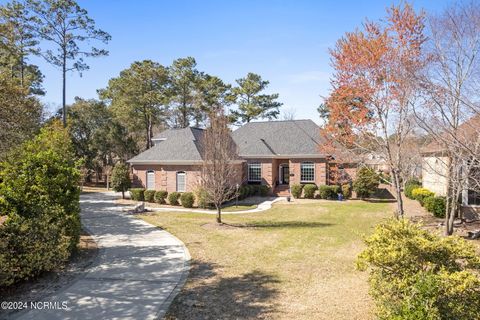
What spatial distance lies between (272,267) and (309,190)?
17956 mm

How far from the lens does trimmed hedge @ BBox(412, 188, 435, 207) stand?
872 inches

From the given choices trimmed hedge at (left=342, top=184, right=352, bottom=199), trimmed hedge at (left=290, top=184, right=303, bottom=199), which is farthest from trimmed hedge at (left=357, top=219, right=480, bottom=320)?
trimmed hedge at (left=290, top=184, right=303, bottom=199)

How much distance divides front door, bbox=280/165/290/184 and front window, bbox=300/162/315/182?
2215 millimetres

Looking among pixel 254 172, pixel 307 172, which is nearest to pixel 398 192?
pixel 307 172

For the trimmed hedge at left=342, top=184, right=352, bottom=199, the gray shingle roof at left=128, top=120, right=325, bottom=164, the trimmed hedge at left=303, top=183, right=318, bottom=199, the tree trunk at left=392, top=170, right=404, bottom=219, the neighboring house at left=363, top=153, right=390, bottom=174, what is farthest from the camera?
the trimmed hedge at left=303, top=183, right=318, bottom=199

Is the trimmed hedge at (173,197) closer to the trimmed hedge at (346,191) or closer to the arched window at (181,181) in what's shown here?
the arched window at (181,181)

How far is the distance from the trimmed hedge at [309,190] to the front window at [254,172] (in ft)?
14.3

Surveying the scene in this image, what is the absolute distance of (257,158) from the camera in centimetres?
2962

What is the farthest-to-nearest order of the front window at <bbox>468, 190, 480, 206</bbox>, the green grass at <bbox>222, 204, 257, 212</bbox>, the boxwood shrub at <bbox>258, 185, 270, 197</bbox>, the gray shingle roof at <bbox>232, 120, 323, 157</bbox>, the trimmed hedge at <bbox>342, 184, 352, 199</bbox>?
the gray shingle roof at <bbox>232, 120, 323, 157</bbox>
the boxwood shrub at <bbox>258, 185, 270, 197</bbox>
the trimmed hedge at <bbox>342, 184, 352, 199</bbox>
the green grass at <bbox>222, 204, 257, 212</bbox>
the front window at <bbox>468, 190, 480, 206</bbox>

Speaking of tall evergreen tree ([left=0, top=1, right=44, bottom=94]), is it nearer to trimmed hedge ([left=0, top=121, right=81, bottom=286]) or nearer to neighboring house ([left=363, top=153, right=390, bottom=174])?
trimmed hedge ([left=0, top=121, right=81, bottom=286])

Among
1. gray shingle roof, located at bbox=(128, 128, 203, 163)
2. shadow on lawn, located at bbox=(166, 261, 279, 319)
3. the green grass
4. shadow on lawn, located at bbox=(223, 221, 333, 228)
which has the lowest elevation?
shadow on lawn, located at bbox=(166, 261, 279, 319)

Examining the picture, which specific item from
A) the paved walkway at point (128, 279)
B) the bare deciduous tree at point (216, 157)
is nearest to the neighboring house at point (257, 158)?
the bare deciduous tree at point (216, 157)

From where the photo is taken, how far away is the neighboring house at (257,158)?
26125 millimetres

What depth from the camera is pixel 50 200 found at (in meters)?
11.3
